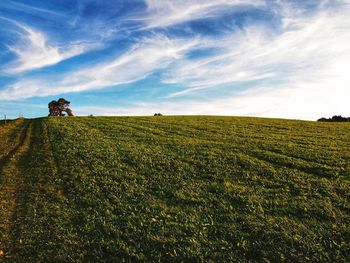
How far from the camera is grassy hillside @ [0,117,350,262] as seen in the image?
1197 cm

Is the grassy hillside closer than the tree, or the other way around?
the grassy hillside

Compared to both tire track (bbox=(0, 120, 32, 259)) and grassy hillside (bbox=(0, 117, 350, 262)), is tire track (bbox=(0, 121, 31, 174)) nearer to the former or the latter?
tire track (bbox=(0, 120, 32, 259))

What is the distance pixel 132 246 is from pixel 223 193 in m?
7.25

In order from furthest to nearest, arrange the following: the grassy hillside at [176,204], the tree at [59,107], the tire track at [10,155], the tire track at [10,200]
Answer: the tree at [59,107] → the tire track at [10,155] → the tire track at [10,200] → the grassy hillside at [176,204]

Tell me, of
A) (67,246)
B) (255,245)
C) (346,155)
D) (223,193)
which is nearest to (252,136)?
(346,155)

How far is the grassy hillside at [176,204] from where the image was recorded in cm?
1197

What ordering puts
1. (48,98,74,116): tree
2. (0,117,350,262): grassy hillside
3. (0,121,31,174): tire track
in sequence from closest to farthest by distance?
(0,117,350,262): grassy hillside
(0,121,31,174): tire track
(48,98,74,116): tree

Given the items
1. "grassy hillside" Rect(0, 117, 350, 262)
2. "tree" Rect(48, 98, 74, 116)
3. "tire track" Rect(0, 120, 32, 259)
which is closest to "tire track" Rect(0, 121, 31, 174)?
"tire track" Rect(0, 120, 32, 259)

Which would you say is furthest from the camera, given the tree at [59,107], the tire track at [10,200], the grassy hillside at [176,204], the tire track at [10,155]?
the tree at [59,107]

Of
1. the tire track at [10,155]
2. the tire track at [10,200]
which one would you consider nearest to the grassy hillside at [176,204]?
the tire track at [10,200]

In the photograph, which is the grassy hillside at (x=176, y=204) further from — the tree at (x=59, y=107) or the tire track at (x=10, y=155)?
the tree at (x=59, y=107)

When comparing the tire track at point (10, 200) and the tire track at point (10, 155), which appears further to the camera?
the tire track at point (10, 155)

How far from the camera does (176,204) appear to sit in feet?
53.5

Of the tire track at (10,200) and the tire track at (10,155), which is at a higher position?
the tire track at (10,155)
